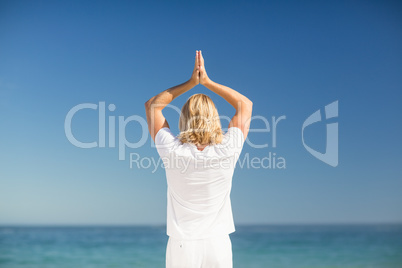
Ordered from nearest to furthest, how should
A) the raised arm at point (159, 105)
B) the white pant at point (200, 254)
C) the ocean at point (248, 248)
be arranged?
the white pant at point (200, 254) → the raised arm at point (159, 105) → the ocean at point (248, 248)

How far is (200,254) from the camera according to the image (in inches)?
70.6

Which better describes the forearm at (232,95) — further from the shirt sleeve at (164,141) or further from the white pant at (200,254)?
the white pant at (200,254)

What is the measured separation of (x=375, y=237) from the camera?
686 inches

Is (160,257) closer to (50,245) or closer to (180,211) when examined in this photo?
(50,245)

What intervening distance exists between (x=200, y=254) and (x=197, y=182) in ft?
1.10

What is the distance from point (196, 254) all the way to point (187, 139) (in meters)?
0.54

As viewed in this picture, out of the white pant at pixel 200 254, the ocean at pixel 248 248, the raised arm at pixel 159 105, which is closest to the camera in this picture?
the white pant at pixel 200 254

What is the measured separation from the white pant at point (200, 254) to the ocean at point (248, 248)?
9578 mm

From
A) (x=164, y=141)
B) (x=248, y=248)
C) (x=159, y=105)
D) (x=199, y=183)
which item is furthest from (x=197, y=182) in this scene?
(x=248, y=248)

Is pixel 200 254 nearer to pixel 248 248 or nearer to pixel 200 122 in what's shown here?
pixel 200 122

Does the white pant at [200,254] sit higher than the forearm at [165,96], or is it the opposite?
the forearm at [165,96]

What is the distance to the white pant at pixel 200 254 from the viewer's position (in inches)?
70.2

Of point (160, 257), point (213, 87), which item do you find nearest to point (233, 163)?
point (213, 87)

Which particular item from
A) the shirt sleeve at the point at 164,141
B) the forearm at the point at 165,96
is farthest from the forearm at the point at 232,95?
the shirt sleeve at the point at 164,141
